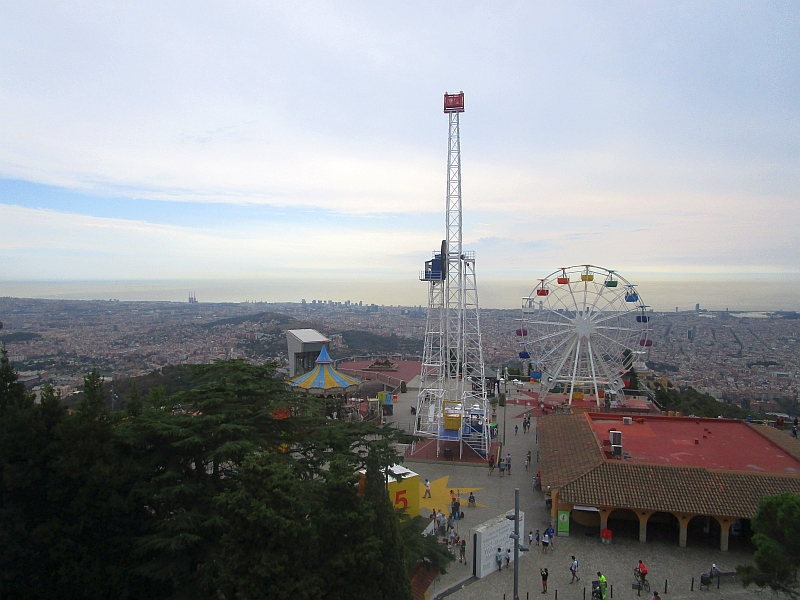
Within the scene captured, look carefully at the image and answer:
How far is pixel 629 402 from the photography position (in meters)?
34.2

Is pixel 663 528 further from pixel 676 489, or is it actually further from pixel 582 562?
pixel 582 562

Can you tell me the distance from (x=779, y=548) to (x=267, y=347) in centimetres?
8018

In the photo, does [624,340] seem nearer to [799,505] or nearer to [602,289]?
[602,289]

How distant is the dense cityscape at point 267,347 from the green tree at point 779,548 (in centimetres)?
2607

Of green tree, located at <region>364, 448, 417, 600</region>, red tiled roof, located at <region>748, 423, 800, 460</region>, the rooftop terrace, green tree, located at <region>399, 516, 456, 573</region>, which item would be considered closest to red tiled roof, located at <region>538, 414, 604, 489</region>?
the rooftop terrace

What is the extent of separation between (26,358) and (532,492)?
76914 millimetres

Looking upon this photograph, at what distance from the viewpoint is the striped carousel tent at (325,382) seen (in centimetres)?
2933

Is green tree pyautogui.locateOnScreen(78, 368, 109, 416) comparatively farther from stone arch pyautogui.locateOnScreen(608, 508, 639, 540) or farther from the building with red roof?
stone arch pyautogui.locateOnScreen(608, 508, 639, 540)

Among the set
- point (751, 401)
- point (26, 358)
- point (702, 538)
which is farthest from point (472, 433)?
point (26, 358)

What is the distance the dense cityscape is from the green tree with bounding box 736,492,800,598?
2607 centimetres

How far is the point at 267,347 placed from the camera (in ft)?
279

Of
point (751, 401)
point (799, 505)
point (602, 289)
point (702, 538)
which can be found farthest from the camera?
point (751, 401)

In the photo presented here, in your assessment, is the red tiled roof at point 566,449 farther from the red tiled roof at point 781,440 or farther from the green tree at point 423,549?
the red tiled roof at point 781,440

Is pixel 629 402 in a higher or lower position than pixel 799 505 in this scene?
lower
